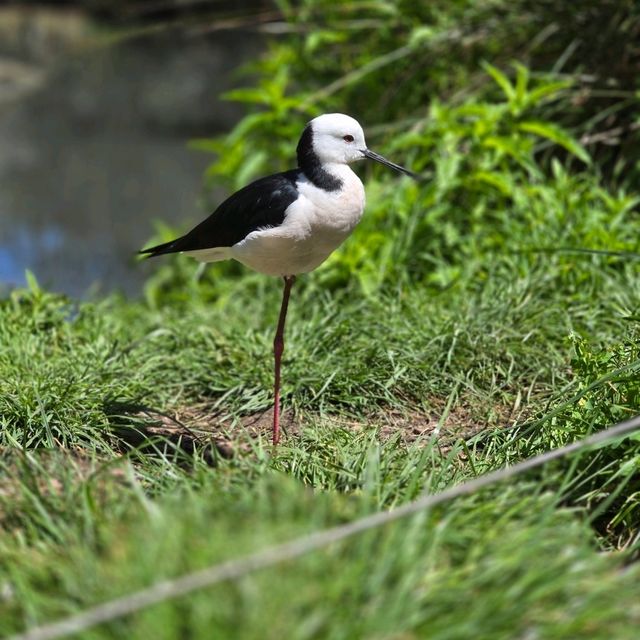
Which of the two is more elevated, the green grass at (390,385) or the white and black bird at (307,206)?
the white and black bird at (307,206)

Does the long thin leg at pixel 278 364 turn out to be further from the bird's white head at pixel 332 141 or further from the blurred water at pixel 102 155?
the blurred water at pixel 102 155

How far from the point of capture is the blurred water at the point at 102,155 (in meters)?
7.98

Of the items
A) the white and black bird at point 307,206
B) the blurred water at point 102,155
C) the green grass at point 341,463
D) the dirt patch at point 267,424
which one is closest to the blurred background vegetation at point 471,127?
the green grass at point 341,463

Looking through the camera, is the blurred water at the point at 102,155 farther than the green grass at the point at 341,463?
Yes

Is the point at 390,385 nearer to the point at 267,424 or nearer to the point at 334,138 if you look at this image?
the point at 267,424

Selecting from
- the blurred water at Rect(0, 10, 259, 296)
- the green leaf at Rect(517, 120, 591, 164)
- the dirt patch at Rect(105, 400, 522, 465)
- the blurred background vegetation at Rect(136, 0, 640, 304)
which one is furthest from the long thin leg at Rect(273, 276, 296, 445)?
the blurred water at Rect(0, 10, 259, 296)

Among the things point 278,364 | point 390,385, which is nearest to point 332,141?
point 278,364

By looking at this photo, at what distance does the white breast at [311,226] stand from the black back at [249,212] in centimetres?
3

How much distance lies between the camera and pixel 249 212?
10.8ft

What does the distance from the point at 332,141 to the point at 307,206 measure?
0.23 m

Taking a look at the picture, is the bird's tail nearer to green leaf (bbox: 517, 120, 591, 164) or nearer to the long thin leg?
the long thin leg

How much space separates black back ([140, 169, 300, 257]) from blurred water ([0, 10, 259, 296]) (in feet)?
7.85

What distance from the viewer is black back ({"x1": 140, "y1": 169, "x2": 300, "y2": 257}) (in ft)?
10.5

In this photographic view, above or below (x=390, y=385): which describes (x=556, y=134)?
above
